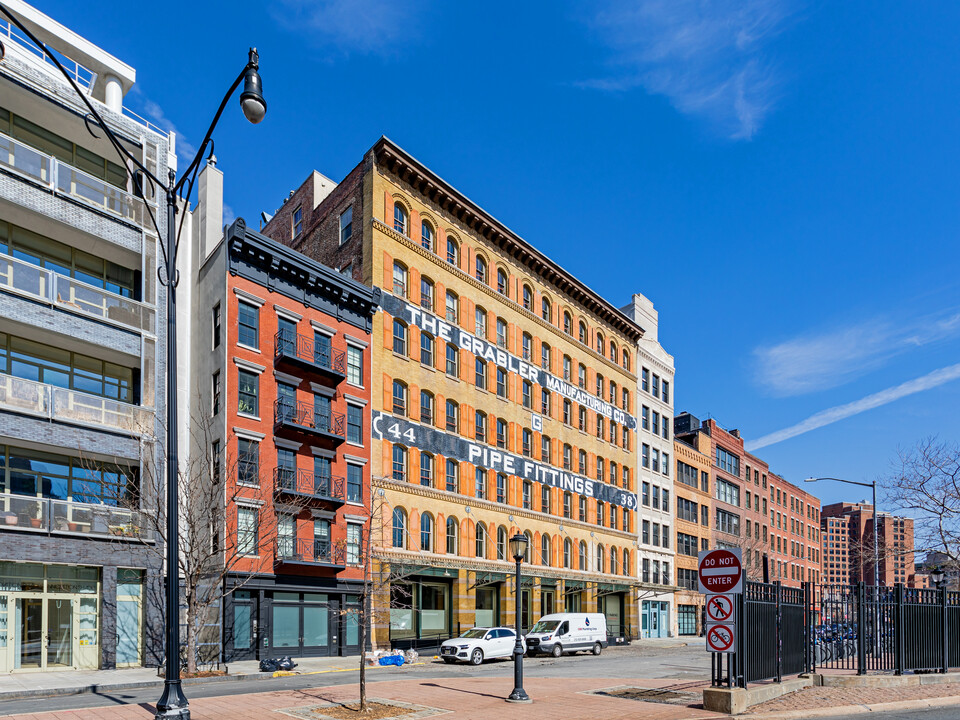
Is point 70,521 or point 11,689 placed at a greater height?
point 70,521

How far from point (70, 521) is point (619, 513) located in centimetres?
4053

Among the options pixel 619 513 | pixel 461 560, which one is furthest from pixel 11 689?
pixel 619 513

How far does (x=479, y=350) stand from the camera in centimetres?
4678

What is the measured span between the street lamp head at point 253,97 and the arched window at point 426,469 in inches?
1191

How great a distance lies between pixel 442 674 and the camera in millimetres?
27719

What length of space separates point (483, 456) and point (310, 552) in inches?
545

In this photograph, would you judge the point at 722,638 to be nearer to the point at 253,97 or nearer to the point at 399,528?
the point at 253,97

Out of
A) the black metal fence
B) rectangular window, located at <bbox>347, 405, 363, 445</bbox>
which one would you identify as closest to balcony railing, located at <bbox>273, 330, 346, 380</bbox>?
rectangular window, located at <bbox>347, 405, 363, 445</bbox>

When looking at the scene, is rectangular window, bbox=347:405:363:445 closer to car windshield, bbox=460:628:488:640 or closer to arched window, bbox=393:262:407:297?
arched window, bbox=393:262:407:297

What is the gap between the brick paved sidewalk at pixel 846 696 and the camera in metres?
17.1

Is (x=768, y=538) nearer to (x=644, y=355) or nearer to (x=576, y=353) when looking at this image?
(x=644, y=355)

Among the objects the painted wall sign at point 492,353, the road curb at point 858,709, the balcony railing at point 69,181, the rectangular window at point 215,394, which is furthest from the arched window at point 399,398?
the road curb at point 858,709

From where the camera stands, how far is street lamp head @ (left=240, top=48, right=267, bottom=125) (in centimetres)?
1270

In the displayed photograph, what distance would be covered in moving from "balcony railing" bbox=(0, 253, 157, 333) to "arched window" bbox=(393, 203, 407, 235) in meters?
14.7
